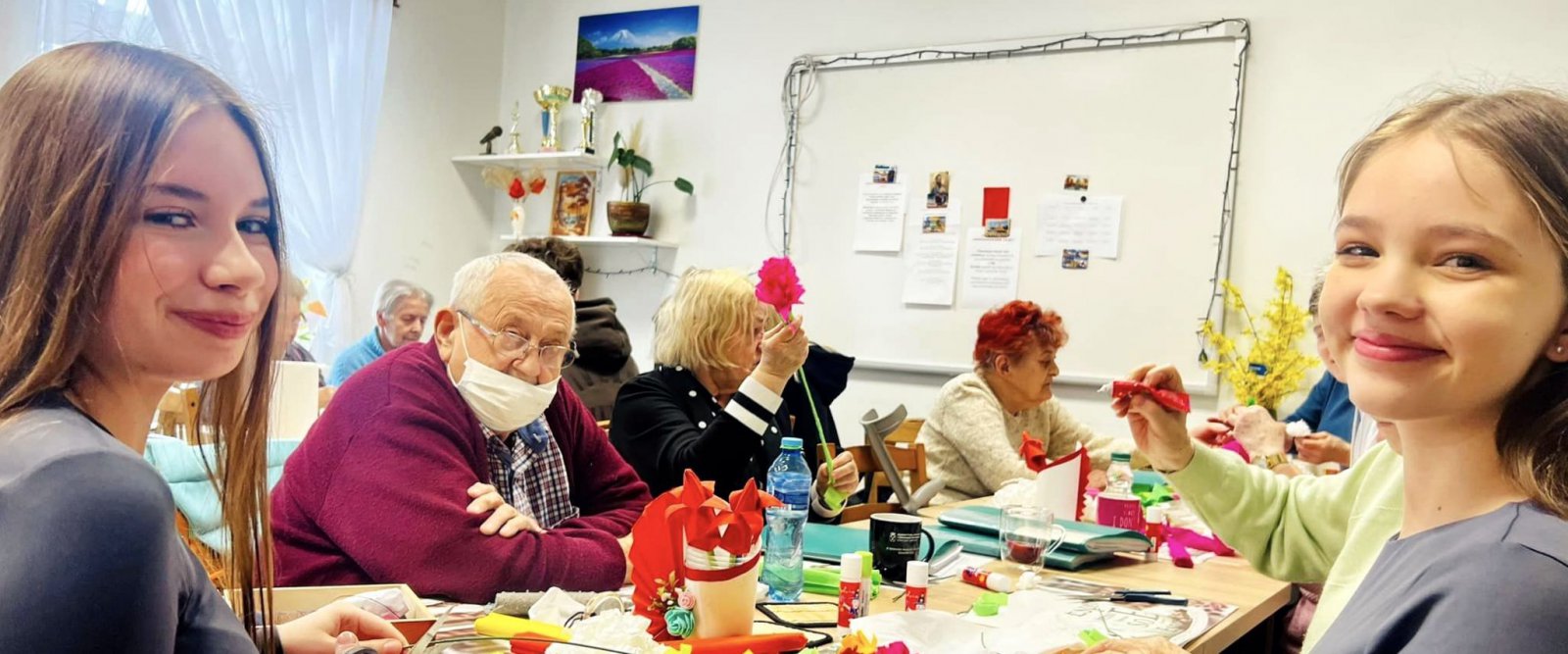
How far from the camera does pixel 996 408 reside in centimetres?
327

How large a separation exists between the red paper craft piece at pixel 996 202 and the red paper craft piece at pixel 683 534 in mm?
3663

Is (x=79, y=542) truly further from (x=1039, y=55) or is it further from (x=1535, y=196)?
(x=1039, y=55)

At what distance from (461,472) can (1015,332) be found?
200 centimetres

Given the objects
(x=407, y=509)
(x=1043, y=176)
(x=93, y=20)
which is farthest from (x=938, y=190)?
(x=407, y=509)

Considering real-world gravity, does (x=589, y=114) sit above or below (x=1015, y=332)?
above

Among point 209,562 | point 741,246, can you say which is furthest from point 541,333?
point 741,246

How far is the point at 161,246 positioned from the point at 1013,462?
2.56m

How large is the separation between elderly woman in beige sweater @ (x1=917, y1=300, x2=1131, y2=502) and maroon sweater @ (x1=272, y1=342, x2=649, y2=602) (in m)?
1.56

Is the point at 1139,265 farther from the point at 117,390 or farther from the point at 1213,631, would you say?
the point at 117,390

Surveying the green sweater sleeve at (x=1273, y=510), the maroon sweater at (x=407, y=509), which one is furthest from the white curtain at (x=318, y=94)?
the green sweater sleeve at (x=1273, y=510)

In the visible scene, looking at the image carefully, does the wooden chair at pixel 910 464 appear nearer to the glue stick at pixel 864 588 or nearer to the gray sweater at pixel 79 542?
the glue stick at pixel 864 588

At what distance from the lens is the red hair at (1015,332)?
10.8 ft

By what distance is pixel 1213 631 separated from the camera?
5.53 feet

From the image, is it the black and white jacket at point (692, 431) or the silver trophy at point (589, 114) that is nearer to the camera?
the black and white jacket at point (692, 431)
